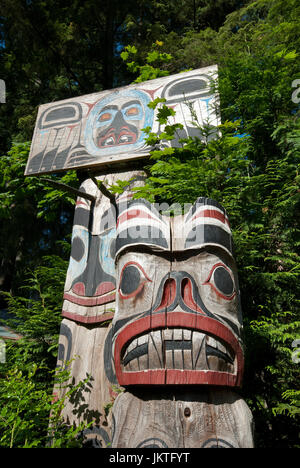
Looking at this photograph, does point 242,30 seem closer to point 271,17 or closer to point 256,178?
point 271,17

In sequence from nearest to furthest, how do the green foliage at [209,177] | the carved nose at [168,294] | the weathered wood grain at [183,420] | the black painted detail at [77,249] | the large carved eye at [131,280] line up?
1. the weathered wood grain at [183,420]
2. the carved nose at [168,294]
3. the large carved eye at [131,280]
4. the green foliage at [209,177]
5. the black painted detail at [77,249]

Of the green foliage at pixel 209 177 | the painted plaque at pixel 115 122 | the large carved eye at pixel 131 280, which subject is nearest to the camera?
the large carved eye at pixel 131 280

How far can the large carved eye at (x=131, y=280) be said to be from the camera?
188 centimetres

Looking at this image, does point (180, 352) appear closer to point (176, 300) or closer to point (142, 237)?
point (176, 300)

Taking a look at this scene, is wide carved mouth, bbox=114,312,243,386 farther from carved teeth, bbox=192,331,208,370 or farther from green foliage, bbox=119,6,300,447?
green foliage, bbox=119,6,300,447

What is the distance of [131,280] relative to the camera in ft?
6.31

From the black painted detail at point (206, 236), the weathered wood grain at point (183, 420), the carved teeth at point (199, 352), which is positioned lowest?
the weathered wood grain at point (183, 420)

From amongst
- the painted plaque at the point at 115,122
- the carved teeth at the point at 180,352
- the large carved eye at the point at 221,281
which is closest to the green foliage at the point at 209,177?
the painted plaque at the point at 115,122

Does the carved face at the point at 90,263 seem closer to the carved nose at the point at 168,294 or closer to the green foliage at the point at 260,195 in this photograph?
the green foliage at the point at 260,195

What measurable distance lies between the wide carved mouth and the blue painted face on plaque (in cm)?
237

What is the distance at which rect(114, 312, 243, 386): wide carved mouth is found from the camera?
161 centimetres

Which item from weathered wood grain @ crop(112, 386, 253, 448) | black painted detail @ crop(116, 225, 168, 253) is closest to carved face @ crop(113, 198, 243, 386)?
black painted detail @ crop(116, 225, 168, 253)

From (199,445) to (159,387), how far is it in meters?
0.32

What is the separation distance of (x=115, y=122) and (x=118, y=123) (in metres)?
0.05
